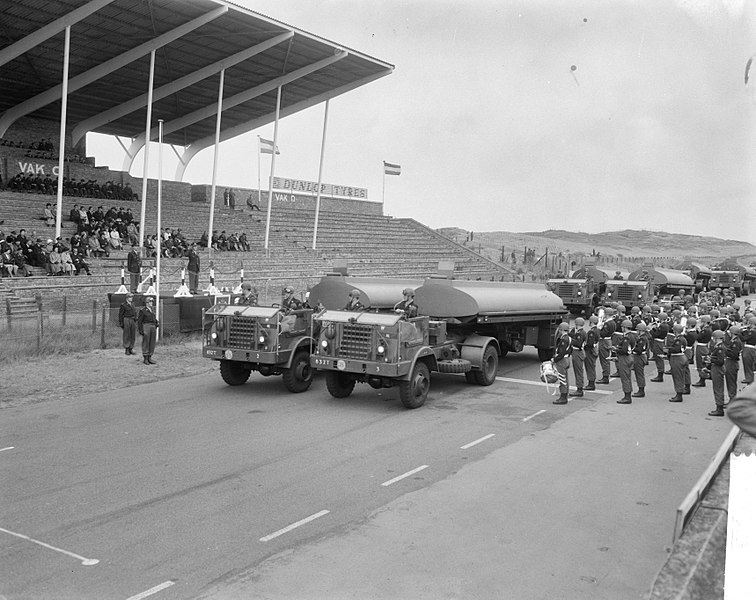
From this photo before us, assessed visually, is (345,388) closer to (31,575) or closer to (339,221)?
(31,575)

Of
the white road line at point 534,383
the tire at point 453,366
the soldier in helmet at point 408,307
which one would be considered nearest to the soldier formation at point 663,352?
the white road line at point 534,383

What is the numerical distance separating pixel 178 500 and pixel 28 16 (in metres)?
26.6

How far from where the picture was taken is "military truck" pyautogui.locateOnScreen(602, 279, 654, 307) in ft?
92.0

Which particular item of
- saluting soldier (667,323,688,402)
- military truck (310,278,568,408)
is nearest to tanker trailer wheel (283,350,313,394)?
military truck (310,278,568,408)

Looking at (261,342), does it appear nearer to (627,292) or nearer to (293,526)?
(293,526)

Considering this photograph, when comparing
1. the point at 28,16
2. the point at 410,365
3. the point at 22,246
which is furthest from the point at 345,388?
the point at 28,16

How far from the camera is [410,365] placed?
37.8ft

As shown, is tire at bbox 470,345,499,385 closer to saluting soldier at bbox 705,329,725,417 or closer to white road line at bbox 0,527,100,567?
saluting soldier at bbox 705,329,725,417

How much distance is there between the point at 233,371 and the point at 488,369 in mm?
5178

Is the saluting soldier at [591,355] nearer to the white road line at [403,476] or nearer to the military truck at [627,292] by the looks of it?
the white road line at [403,476]

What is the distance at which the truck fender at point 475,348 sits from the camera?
13.7 metres

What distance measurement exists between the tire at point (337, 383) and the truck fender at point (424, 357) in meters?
1.32

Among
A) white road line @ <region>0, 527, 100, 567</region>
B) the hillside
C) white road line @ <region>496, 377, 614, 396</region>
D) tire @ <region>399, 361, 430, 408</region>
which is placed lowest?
white road line @ <region>0, 527, 100, 567</region>

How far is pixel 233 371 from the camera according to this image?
13.4 metres
